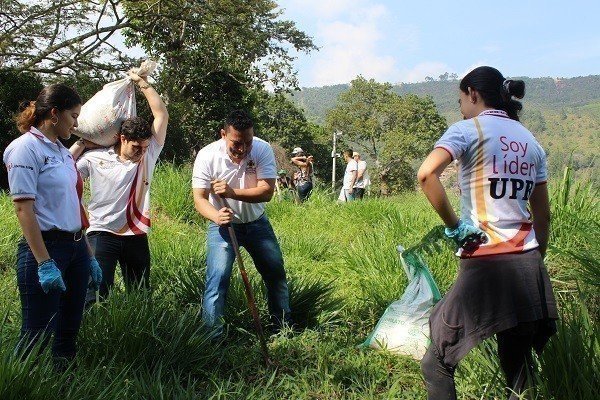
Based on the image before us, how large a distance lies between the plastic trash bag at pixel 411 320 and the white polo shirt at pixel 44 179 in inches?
78.6

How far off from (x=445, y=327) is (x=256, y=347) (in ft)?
5.79

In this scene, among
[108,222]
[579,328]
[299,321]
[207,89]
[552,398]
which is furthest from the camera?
[207,89]

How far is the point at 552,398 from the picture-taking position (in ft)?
8.54

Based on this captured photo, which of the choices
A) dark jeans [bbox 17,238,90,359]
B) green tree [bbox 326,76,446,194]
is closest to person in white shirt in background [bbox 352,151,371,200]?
dark jeans [bbox 17,238,90,359]

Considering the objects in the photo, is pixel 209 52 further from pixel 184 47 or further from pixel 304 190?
pixel 304 190

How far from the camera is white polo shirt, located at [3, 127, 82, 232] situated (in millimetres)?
2676

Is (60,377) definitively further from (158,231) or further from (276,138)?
(276,138)

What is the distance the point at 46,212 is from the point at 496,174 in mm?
1975

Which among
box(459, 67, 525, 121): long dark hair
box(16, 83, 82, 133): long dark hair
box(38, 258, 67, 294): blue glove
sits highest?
box(16, 83, 82, 133): long dark hair

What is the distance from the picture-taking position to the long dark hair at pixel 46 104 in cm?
284

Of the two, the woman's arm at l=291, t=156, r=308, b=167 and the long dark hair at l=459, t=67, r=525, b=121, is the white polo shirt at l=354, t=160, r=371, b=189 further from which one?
the long dark hair at l=459, t=67, r=525, b=121

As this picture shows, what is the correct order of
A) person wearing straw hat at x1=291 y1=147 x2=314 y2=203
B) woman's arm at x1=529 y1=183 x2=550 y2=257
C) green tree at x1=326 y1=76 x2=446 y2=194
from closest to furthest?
1. woman's arm at x1=529 y1=183 x2=550 y2=257
2. person wearing straw hat at x1=291 y1=147 x2=314 y2=203
3. green tree at x1=326 y1=76 x2=446 y2=194

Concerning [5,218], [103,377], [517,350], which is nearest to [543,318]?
[517,350]

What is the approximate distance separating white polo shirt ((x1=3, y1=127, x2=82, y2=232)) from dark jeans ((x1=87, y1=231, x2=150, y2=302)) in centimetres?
96
